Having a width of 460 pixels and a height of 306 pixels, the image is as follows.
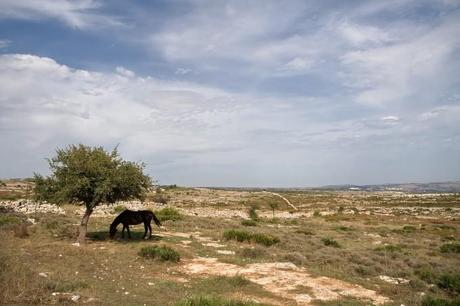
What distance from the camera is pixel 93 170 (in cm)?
2239

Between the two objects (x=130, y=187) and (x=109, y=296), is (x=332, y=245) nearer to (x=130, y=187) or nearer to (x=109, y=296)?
(x=130, y=187)

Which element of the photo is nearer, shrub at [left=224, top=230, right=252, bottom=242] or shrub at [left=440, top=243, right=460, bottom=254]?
shrub at [left=224, top=230, right=252, bottom=242]

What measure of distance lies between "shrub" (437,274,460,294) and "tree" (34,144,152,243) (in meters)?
16.3

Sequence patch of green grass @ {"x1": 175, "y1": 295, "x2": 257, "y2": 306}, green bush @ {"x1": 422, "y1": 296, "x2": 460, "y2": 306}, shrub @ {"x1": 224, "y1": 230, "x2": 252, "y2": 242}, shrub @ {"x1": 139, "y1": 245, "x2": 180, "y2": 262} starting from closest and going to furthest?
patch of green grass @ {"x1": 175, "y1": 295, "x2": 257, "y2": 306} < green bush @ {"x1": 422, "y1": 296, "x2": 460, "y2": 306} < shrub @ {"x1": 139, "y1": 245, "x2": 180, "y2": 262} < shrub @ {"x1": 224, "y1": 230, "x2": 252, "y2": 242}

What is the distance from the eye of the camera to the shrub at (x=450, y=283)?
18219 mm

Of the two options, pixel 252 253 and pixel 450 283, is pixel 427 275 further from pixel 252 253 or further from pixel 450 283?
pixel 252 253

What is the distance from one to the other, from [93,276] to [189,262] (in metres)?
→ 5.45

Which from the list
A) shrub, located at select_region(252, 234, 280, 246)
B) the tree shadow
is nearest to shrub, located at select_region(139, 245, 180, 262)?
the tree shadow

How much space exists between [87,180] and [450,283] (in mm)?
18556

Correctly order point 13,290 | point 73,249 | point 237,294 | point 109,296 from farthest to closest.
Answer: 1. point 73,249
2. point 237,294
3. point 109,296
4. point 13,290

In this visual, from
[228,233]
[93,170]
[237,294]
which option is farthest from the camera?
[228,233]

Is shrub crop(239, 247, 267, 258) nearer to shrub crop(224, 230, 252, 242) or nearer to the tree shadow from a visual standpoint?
shrub crop(224, 230, 252, 242)

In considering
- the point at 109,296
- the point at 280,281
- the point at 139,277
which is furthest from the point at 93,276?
the point at 280,281

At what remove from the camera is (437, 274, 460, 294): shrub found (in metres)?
18.2
